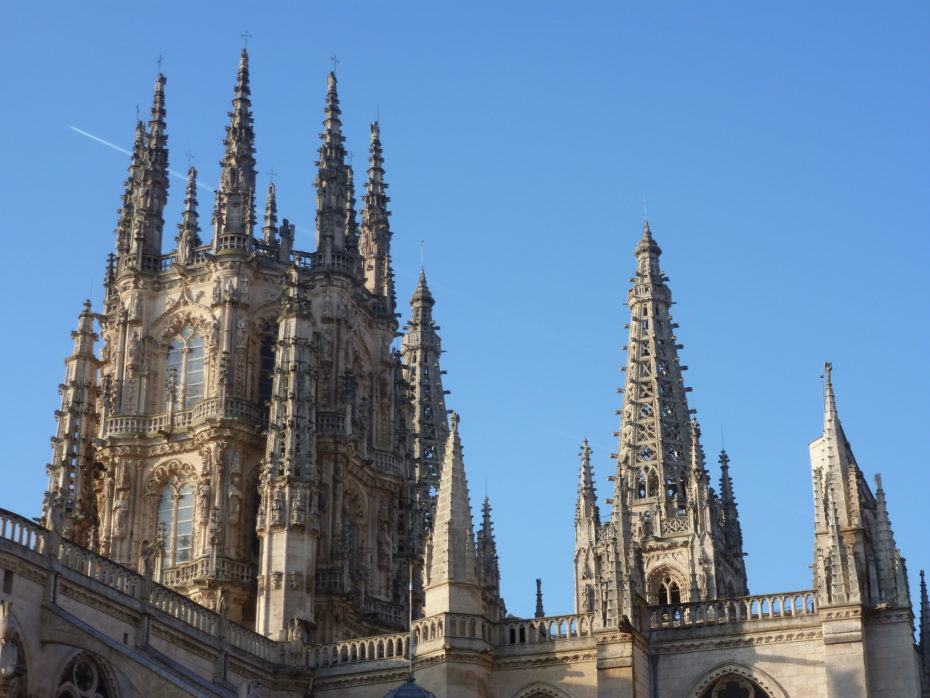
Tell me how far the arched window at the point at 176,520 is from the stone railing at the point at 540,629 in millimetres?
12227

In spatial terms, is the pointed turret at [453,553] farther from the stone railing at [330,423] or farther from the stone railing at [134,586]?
the stone railing at [330,423]

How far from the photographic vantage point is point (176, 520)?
166 feet

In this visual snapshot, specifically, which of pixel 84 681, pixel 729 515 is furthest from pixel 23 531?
pixel 729 515

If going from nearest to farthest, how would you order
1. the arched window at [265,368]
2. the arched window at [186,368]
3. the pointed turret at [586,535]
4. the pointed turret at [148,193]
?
Result: the arched window at [186,368], the arched window at [265,368], the pointed turret at [148,193], the pointed turret at [586,535]

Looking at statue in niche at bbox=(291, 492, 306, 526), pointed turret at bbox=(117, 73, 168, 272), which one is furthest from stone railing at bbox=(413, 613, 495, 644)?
pointed turret at bbox=(117, 73, 168, 272)

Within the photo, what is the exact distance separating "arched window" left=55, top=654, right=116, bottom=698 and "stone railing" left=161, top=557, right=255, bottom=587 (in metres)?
12.4

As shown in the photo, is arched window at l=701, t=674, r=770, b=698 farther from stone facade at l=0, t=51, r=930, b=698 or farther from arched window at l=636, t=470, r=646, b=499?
arched window at l=636, t=470, r=646, b=499

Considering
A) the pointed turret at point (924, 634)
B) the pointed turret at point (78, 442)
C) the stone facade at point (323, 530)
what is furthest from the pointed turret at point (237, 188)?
the pointed turret at point (924, 634)

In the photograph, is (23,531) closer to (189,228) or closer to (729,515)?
(189,228)

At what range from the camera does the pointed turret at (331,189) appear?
2153 inches

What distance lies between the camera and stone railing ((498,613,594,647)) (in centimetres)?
4141

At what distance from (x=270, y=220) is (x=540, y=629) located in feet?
65.1

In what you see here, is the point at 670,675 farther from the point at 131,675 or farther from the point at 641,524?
the point at 641,524

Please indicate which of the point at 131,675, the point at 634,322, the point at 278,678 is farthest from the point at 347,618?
the point at 634,322
